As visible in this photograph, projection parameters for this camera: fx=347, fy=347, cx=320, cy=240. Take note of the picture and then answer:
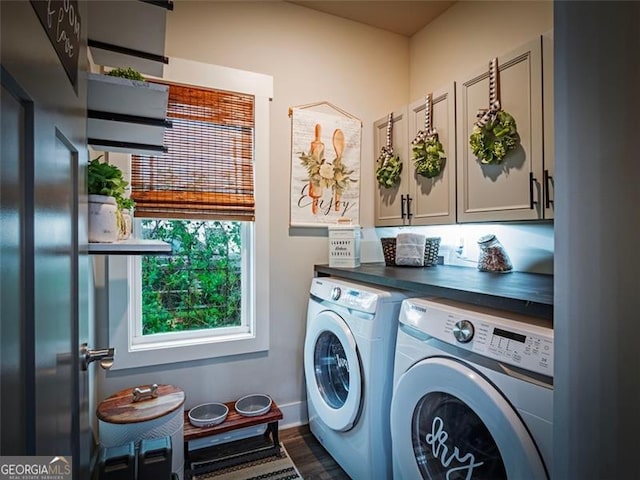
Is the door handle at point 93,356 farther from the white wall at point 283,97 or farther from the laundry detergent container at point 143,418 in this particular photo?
the white wall at point 283,97

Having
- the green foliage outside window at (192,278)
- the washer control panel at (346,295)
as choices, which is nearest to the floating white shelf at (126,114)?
the green foliage outside window at (192,278)

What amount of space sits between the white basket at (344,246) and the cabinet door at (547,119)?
1.01 m

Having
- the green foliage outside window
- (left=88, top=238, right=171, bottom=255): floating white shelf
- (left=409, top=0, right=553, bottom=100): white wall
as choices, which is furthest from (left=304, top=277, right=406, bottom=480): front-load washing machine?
(left=409, top=0, right=553, bottom=100): white wall

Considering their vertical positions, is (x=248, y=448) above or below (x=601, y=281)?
below


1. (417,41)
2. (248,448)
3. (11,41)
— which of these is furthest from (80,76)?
(417,41)

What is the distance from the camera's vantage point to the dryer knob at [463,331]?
106 centimetres

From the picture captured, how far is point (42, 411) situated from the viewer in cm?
52

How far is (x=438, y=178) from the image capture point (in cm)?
200

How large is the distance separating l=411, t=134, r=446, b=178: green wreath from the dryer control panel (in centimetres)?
96

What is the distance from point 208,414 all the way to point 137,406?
507 millimetres

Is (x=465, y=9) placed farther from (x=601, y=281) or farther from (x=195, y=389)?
(x=195, y=389)

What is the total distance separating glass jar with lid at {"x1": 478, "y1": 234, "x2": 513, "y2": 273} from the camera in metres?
1.88

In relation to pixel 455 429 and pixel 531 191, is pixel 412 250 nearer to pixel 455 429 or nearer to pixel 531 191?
pixel 531 191

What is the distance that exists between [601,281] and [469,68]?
2.11 metres
